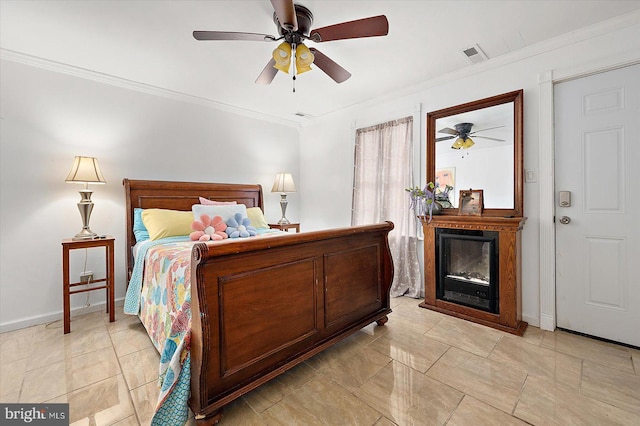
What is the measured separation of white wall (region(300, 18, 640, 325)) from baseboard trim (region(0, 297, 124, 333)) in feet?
10.1

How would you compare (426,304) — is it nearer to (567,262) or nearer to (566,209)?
(567,262)

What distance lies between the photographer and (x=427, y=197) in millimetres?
3152

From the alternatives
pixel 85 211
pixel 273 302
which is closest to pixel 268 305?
pixel 273 302

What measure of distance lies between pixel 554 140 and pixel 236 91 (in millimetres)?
3434

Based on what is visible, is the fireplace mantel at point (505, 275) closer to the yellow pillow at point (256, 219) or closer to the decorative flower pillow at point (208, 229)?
the yellow pillow at point (256, 219)

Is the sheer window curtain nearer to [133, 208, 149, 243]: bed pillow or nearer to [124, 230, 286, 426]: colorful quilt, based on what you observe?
[124, 230, 286, 426]: colorful quilt

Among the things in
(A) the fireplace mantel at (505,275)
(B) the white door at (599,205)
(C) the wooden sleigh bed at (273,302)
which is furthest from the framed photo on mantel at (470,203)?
(C) the wooden sleigh bed at (273,302)

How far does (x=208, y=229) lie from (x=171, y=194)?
3.41ft

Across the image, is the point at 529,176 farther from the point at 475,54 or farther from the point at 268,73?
the point at 268,73

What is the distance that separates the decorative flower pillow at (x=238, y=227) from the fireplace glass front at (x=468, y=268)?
2.08m

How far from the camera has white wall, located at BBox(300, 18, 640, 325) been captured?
2.30 m

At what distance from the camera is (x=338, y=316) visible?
2215 mm

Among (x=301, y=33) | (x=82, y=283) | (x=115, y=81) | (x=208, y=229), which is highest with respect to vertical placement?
(x=115, y=81)

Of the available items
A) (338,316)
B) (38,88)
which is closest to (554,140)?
(338,316)
